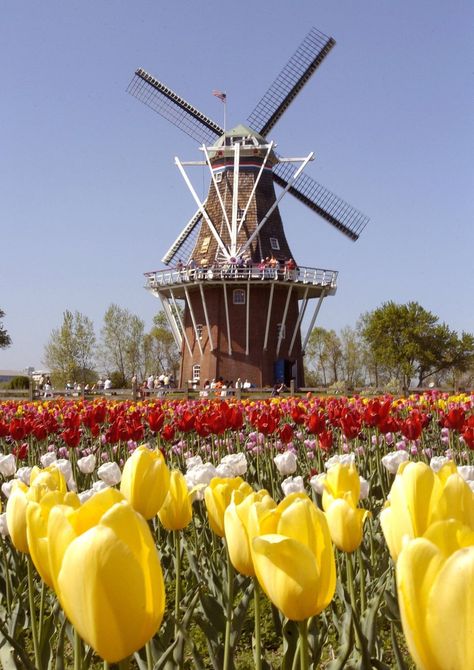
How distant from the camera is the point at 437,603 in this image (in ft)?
2.95

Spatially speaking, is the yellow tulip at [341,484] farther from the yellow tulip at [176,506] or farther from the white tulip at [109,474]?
the white tulip at [109,474]

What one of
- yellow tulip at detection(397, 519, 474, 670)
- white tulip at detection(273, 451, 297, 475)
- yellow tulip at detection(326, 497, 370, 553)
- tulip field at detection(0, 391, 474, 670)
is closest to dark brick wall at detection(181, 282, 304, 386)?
white tulip at detection(273, 451, 297, 475)

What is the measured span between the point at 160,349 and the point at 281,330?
3345 centimetres

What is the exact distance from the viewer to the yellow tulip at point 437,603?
89 centimetres

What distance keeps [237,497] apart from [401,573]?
86 centimetres

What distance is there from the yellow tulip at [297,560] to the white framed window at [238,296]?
104 feet

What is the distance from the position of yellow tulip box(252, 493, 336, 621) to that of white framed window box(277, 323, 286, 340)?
32.2m

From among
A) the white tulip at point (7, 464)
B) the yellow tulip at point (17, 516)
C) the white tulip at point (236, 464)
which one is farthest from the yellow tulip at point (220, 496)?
the white tulip at point (7, 464)

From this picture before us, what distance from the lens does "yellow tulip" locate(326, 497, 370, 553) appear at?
2010mm

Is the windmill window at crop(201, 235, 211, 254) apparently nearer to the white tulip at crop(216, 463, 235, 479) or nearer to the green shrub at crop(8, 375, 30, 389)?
the green shrub at crop(8, 375, 30, 389)

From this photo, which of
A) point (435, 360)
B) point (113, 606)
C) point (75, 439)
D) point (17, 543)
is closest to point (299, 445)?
point (75, 439)

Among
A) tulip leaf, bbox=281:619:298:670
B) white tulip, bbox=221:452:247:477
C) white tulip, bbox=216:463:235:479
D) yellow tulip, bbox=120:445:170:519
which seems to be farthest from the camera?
white tulip, bbox=221:452:247:477

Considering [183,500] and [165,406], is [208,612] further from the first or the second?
[165,406]

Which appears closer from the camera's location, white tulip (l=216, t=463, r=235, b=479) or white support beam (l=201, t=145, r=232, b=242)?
white tulip (l=216, t=463, r=235, b=479)
